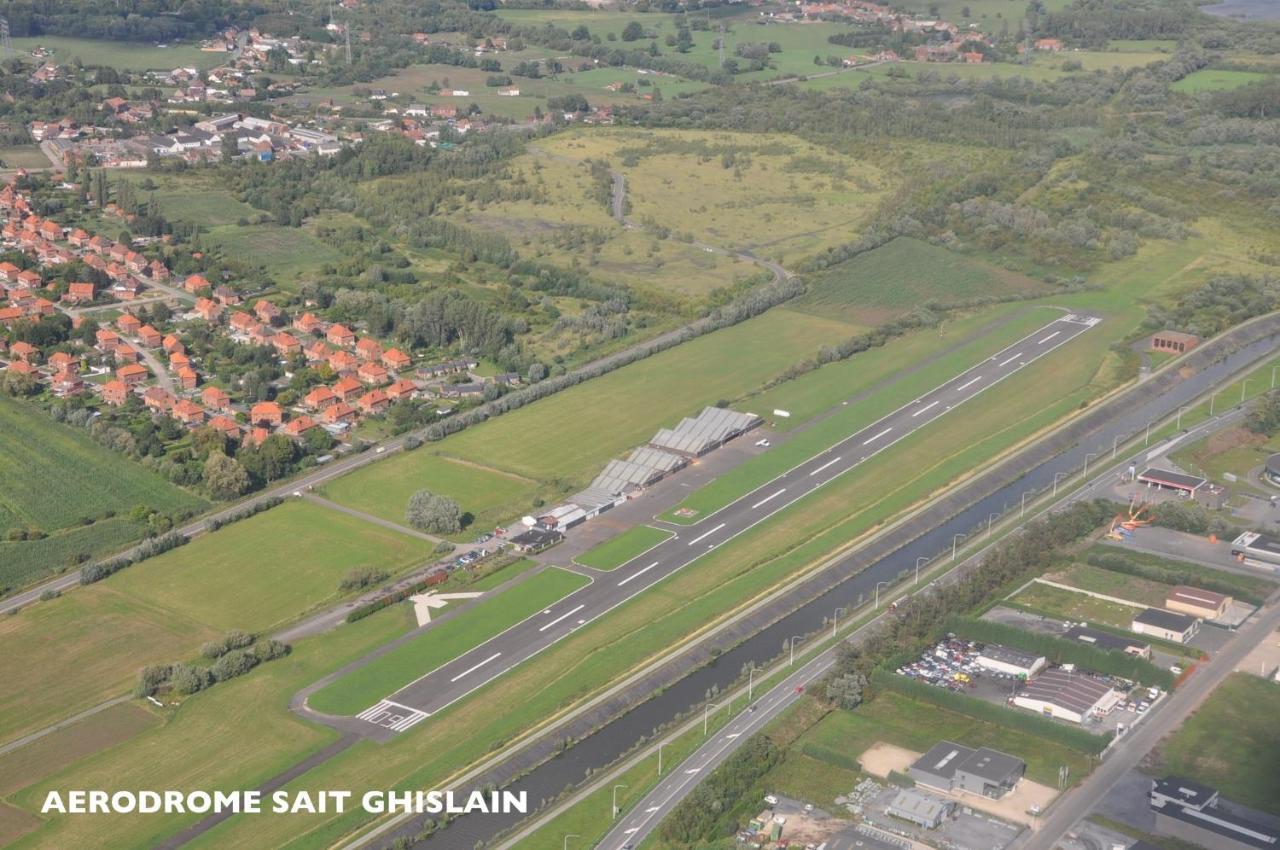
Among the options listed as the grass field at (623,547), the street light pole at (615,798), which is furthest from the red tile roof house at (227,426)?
the street light pole at (615,798)

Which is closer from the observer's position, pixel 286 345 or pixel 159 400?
pixel 159 400

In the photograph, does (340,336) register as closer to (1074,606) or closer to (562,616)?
(562,616)

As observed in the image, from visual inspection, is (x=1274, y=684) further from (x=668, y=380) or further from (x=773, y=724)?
(x=668, y=380)

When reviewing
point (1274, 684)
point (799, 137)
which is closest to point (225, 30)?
point (799, 137)

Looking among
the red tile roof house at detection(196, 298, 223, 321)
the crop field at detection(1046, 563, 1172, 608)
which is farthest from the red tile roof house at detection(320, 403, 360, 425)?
the crop field at detection(1046, 563, 1172, 608)

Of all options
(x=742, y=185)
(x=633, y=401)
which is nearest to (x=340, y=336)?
(x=633, y=401)

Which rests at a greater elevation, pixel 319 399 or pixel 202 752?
pixel 319 399
